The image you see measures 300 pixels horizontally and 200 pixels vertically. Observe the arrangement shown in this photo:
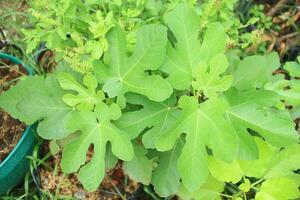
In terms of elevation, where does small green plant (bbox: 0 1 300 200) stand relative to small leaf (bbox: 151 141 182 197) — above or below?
above

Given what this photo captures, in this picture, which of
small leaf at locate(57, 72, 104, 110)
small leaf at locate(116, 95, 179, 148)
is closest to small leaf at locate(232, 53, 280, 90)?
small leaf at locate(116, 95, 179, 148)

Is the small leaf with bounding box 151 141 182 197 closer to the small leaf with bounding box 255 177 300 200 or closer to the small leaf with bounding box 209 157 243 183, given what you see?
the small leaf with bounding box 209 157 243 183

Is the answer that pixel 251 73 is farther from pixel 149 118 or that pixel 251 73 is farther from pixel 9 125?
pixel 9 125

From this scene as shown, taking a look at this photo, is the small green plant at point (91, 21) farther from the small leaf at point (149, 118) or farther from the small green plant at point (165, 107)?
the small leaf at point (149, 118)

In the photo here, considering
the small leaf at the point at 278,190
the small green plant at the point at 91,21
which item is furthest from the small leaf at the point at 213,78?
the small leaf at the point at 278,190

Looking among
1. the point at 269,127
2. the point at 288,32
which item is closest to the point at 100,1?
the point at 269,127

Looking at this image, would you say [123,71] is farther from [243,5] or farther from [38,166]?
[243,5]
